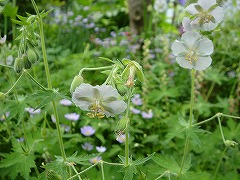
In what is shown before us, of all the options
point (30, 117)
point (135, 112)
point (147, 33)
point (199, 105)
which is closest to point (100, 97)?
point (30, 117)

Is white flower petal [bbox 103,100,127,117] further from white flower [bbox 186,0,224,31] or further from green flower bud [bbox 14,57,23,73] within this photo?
white flower [bbox 186,0,224,31]

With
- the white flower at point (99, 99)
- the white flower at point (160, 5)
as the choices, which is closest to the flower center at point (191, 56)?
the white flower at point (99, 99)

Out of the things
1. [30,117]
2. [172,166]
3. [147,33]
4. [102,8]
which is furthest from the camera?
[102,8]

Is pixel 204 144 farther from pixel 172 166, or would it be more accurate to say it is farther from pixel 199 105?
pixel 172 166

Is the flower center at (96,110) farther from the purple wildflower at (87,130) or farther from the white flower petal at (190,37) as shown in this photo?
the purple wildflower at (87,130)

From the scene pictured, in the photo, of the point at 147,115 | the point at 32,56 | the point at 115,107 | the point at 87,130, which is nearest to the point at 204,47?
the point at 115,107

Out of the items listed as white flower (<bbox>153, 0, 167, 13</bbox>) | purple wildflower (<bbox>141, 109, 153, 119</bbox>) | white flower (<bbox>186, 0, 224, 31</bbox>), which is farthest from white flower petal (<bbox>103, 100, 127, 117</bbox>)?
white flower (<bbox>153, 0, 167, 13</bbox>)

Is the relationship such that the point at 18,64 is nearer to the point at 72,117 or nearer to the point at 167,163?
the point at 167,163
